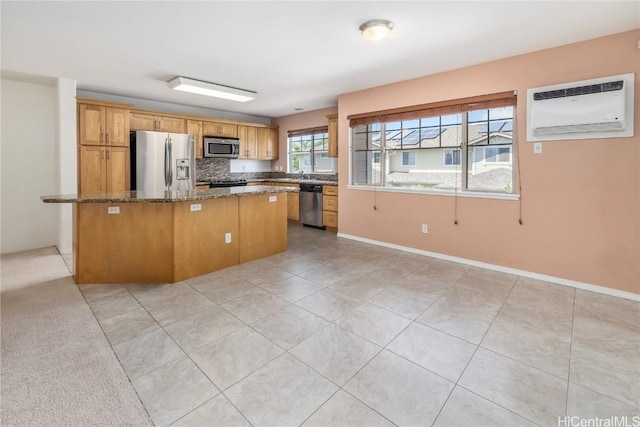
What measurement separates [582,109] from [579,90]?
7.5 inches

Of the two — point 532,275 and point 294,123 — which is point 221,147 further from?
point 532,275

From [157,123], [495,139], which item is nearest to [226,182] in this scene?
[157,123]

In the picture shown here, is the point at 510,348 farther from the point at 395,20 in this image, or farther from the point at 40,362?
the point at 40,362

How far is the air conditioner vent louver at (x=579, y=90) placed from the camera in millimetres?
2844

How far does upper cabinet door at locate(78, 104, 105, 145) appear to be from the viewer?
4.53 m

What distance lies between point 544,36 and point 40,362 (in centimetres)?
473

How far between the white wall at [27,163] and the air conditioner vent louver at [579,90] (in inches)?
249

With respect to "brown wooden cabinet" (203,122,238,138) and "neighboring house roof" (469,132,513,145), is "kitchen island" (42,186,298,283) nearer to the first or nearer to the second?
"neighboring house roof" (469,132,513,145)

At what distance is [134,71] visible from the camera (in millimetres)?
3990

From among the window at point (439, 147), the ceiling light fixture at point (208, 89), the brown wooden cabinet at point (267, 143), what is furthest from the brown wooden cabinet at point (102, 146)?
the window at point (439, 147)

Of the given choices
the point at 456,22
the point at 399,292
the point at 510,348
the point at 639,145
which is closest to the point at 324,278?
the point at 399,292

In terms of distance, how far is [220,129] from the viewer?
6.45m

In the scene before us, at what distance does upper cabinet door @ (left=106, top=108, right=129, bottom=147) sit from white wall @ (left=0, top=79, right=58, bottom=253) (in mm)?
701

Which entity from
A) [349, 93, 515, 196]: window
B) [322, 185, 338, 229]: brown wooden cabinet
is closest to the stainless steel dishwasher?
[322, 185, 338, 229]: brown wooden cabinet
